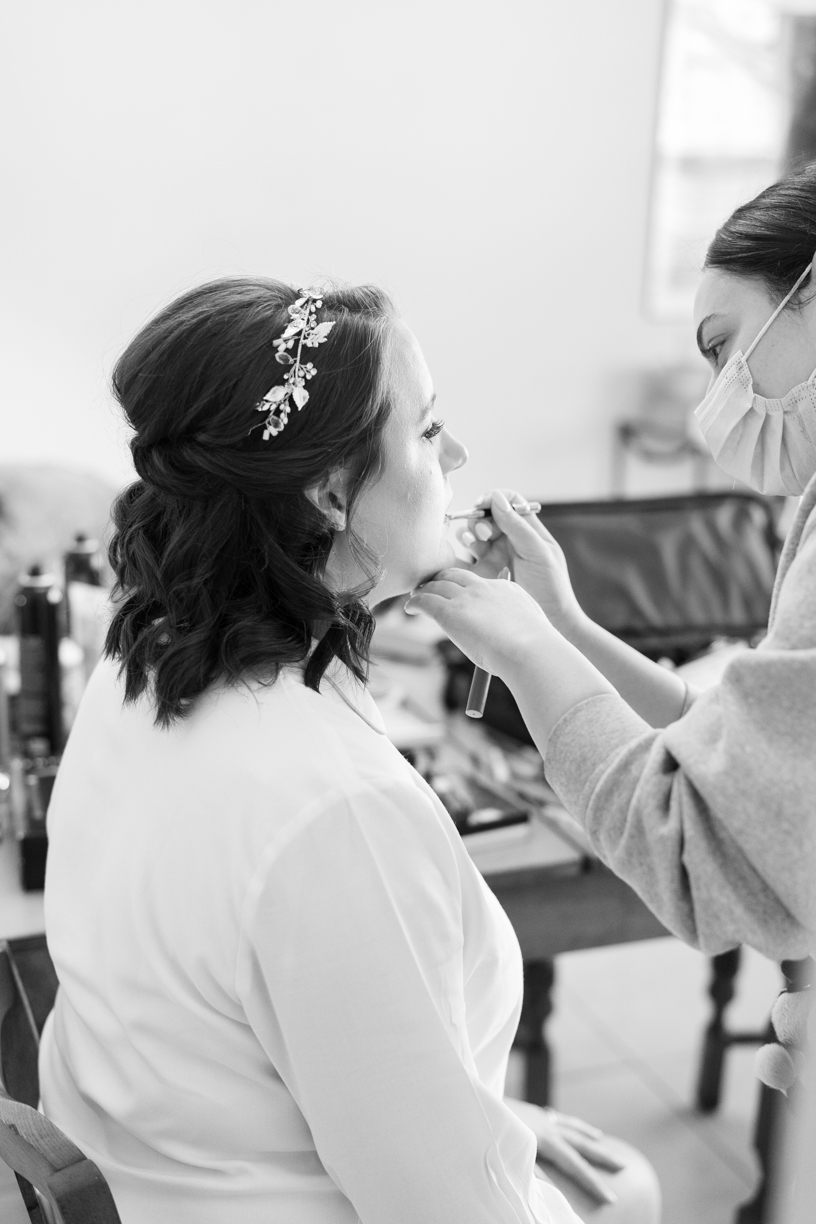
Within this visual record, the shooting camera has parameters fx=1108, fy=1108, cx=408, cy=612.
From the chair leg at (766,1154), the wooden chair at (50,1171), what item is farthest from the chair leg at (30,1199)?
the chair leg at (766,1154)

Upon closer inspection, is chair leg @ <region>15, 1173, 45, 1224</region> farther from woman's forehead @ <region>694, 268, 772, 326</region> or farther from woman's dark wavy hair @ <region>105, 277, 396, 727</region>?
woman's forehead @ <region>694, 268, 772, 326</region>

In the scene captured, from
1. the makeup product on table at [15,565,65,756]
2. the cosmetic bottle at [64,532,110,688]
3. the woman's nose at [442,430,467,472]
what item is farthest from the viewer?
the cosmetic bottle at [64,532,110,688]

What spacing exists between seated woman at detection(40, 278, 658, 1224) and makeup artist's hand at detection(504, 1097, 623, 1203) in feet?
0.52

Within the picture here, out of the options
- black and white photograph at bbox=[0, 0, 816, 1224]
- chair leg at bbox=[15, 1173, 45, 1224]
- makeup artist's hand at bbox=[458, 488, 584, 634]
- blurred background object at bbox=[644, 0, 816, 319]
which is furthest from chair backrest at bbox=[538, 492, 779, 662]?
blurred background object at bbox=[644, 0, 816, 319]

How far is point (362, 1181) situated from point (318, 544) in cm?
53

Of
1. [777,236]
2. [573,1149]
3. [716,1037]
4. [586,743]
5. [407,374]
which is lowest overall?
[716,1037]

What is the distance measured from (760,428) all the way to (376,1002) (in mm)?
614

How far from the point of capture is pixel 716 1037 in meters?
2.16

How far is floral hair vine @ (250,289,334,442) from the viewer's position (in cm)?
93

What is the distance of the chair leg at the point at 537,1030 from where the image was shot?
5.79 ft

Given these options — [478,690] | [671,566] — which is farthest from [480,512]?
[671,566]

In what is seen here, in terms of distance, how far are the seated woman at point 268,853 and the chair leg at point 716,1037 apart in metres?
1.27

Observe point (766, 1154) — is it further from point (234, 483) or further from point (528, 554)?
point (234, 483)

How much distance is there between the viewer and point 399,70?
361cm
